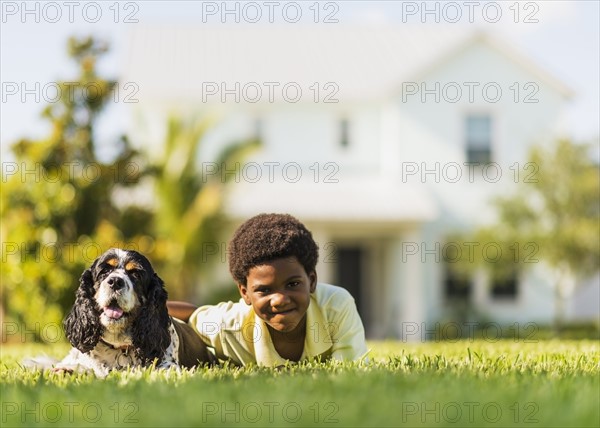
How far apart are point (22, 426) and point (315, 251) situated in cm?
294

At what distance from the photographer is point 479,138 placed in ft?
91.2

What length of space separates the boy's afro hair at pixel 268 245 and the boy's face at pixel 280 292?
0.19 ft

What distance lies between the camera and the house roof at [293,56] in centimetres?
2800

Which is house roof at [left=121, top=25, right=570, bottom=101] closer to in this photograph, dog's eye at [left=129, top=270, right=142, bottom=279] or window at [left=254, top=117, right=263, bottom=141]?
window at [left=254, top=117, right=263, bottom=141]

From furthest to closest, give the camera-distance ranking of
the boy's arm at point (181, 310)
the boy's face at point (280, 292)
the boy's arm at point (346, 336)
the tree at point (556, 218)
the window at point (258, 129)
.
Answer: the window at point (258, 129), the tree at point (556, 218), the boy's arm at point (181, 310), the boy's arm at point (346, 336), the boy's face at point (280, 292)

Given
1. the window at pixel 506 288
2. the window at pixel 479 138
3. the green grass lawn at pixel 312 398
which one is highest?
the window at pixel 479 138

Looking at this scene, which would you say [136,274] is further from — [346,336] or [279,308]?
[346,336]

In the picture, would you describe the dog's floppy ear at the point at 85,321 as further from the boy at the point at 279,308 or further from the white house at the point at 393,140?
the white house at the point at 393,140

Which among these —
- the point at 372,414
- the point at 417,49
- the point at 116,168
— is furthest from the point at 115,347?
the point at 417,49

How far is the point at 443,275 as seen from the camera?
2797 centimetres

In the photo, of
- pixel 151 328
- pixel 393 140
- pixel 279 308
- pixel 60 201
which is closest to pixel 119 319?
pixel 151 328

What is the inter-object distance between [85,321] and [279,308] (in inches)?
49.9

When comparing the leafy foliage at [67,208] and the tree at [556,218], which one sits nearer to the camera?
the leafy foliage at [67,208]

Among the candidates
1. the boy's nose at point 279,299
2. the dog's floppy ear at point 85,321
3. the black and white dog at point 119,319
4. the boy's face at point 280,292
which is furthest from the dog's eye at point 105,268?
the boy's nose at point 279,299
